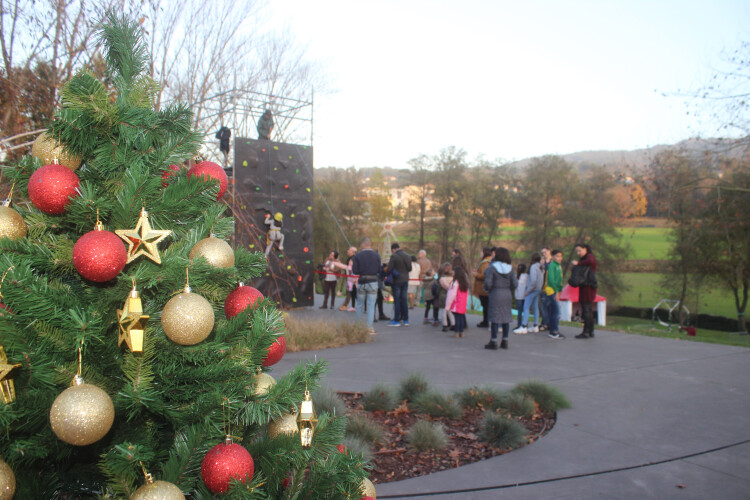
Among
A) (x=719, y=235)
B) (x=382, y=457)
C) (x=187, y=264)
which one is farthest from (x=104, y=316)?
(x=719, y=235)

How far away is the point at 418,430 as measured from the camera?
4516 mm

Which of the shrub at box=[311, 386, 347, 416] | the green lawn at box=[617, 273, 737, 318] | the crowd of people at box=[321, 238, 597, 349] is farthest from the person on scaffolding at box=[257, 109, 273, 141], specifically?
the green lawn at box=[617, 273, 737, 318]

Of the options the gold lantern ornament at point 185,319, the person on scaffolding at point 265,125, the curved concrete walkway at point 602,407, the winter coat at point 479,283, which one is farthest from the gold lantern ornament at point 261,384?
the person on scaffolding at point 265,125

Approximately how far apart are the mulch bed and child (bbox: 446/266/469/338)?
495cm

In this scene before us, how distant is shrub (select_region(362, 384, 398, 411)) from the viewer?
214 inches

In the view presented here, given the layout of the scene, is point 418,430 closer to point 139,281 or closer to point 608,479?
point 608,479

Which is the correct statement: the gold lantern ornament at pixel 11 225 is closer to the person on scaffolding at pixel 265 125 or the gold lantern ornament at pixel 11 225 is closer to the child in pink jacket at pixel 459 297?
the child in pink jacket at pixel 459 297

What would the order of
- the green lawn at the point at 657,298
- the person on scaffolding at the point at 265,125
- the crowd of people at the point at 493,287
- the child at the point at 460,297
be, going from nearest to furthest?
the crowd of people at the point at 493,287
the child at the point at 460,297
the person on scaffolding at the point at 265,125
the green lawn at the point at 657,298

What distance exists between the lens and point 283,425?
190 centimetres

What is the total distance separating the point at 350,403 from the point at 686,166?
23.2 metres

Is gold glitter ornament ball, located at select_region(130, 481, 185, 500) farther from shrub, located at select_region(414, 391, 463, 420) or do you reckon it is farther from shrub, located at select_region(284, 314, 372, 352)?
shrub, located at select_region(284, 314, 372, 352)

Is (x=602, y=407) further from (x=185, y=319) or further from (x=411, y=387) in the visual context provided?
(x=185, y=319)

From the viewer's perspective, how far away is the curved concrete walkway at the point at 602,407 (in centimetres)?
376

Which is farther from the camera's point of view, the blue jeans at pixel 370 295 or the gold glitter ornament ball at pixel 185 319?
the blue jeans at pixel 370 295
